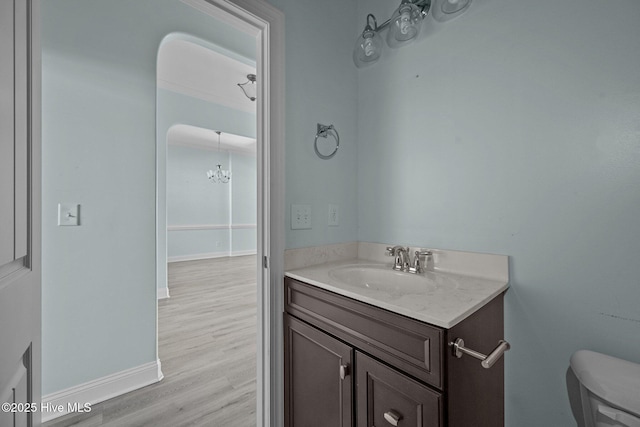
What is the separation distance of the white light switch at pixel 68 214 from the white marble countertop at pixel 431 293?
1364 mm

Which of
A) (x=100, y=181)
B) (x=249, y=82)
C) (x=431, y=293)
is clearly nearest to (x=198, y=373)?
(x=100, y=181)

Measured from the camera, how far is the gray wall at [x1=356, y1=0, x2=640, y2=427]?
33.8 inches

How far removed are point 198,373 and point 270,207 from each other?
4.94 feet

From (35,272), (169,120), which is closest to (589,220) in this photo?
(35,272)

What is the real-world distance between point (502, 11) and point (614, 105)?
563 mm

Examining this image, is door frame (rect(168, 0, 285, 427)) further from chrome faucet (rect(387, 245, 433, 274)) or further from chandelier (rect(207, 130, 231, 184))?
chandelier (rect(207, 130, 231, 184))

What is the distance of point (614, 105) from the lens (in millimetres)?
862

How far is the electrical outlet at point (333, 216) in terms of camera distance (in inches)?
58.6

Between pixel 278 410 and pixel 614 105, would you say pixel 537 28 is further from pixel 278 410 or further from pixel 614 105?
pixel 278 410

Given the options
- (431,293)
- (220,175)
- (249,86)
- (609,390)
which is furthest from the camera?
(220,175)

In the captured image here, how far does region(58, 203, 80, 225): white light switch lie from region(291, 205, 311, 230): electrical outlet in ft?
4.39

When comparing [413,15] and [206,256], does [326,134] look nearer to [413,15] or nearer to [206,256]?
[413,15]

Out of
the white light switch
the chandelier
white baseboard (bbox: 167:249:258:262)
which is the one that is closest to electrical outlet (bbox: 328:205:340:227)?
the white light switch

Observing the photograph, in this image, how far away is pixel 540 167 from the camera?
100 cm
